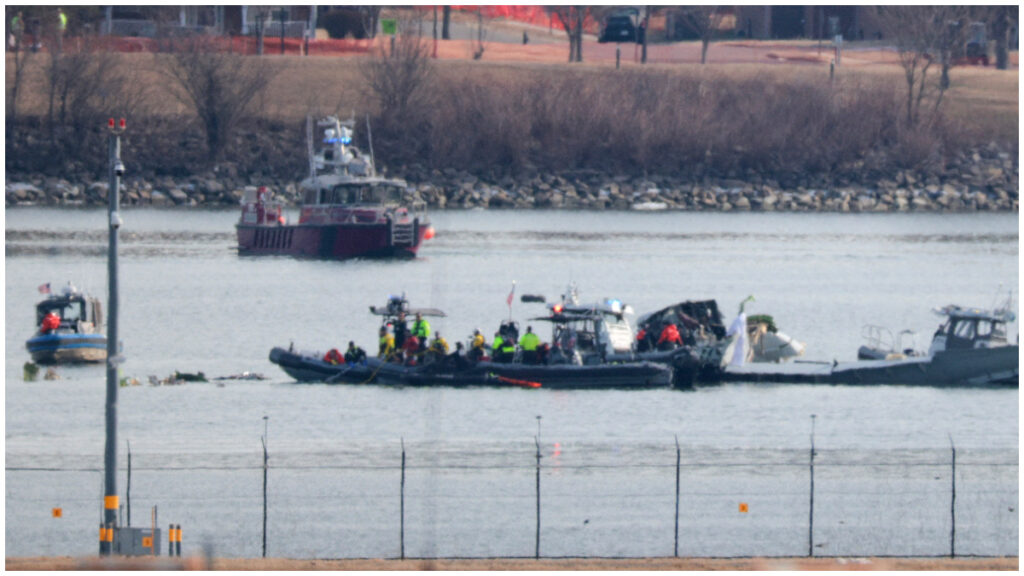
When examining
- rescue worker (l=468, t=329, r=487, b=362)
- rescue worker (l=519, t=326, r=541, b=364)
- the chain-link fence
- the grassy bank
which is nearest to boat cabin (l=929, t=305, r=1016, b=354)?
the chain-link fence

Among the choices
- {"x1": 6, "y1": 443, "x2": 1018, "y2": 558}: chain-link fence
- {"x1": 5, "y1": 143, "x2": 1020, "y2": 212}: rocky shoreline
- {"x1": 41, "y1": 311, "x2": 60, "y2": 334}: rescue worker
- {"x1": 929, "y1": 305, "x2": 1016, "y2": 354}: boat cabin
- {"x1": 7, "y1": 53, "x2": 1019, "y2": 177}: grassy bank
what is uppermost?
{"x1": 7, "y1": 53, "x2": 1019, "y2": 177}: grassy bank

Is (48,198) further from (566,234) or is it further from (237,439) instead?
(237,439)

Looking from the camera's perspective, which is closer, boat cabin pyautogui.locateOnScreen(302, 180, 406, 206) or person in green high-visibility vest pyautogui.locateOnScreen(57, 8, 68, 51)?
boat cabin pyautogui.locateOnScreen(302, 180, 406, 206)

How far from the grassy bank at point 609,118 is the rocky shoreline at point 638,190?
145 centimetres

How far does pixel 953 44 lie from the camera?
412 feet

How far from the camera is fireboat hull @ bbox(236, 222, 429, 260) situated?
7831 cm

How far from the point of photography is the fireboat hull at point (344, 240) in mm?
78312

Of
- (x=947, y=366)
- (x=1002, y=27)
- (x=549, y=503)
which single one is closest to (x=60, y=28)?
(x=1002, y=27)

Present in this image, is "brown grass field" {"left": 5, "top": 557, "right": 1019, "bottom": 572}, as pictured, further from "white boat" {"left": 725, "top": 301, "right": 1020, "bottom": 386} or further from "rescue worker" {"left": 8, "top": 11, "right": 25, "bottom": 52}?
"rescue worker" {"left": 8, "top": 11, "right": 25, "bottom": 52}

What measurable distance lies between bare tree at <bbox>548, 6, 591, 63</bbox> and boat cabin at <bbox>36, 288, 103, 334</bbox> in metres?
79.0

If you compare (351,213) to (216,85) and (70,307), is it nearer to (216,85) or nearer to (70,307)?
(70,307)

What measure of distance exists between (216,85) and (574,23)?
1144 inches

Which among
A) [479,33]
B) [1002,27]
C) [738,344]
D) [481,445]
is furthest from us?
[479,33]

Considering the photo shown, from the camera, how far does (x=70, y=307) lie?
4900cm
